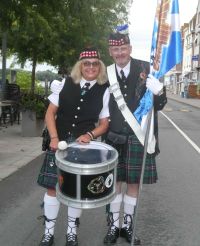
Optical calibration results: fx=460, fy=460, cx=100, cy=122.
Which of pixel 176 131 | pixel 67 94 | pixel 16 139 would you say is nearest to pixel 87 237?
pixel 67 94

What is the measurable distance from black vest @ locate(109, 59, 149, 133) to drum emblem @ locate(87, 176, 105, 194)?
74 cm

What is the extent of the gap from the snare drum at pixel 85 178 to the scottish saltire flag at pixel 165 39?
846 mm

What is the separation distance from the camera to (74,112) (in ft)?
13.4

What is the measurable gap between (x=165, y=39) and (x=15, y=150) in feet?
21.9

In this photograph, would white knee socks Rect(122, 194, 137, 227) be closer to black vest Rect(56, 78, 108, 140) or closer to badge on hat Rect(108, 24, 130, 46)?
black vest Rect(56, 78, 108, 140)

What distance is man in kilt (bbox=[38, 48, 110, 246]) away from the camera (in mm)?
4078

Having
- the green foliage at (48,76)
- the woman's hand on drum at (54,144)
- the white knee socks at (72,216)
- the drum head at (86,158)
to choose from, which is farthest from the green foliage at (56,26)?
the white knee socks at (72,216)

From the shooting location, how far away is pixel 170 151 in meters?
10.8

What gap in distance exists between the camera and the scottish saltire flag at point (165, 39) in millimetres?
3738

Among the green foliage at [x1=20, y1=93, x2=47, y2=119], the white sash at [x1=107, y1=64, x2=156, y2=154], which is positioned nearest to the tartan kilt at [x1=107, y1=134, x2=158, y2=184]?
the white sash at [x1=107, y1=64, x2=156, y2=154]

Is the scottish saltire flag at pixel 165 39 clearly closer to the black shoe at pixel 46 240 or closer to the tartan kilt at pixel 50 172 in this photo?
the tartan kilt at pixel 50 172

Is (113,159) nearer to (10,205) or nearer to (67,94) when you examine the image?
(67,94)

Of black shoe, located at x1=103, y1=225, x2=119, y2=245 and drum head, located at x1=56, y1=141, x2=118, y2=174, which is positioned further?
black shoe, located at x1=103, y1=225, x2=119, y2=245

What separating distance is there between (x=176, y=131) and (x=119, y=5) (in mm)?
10099
